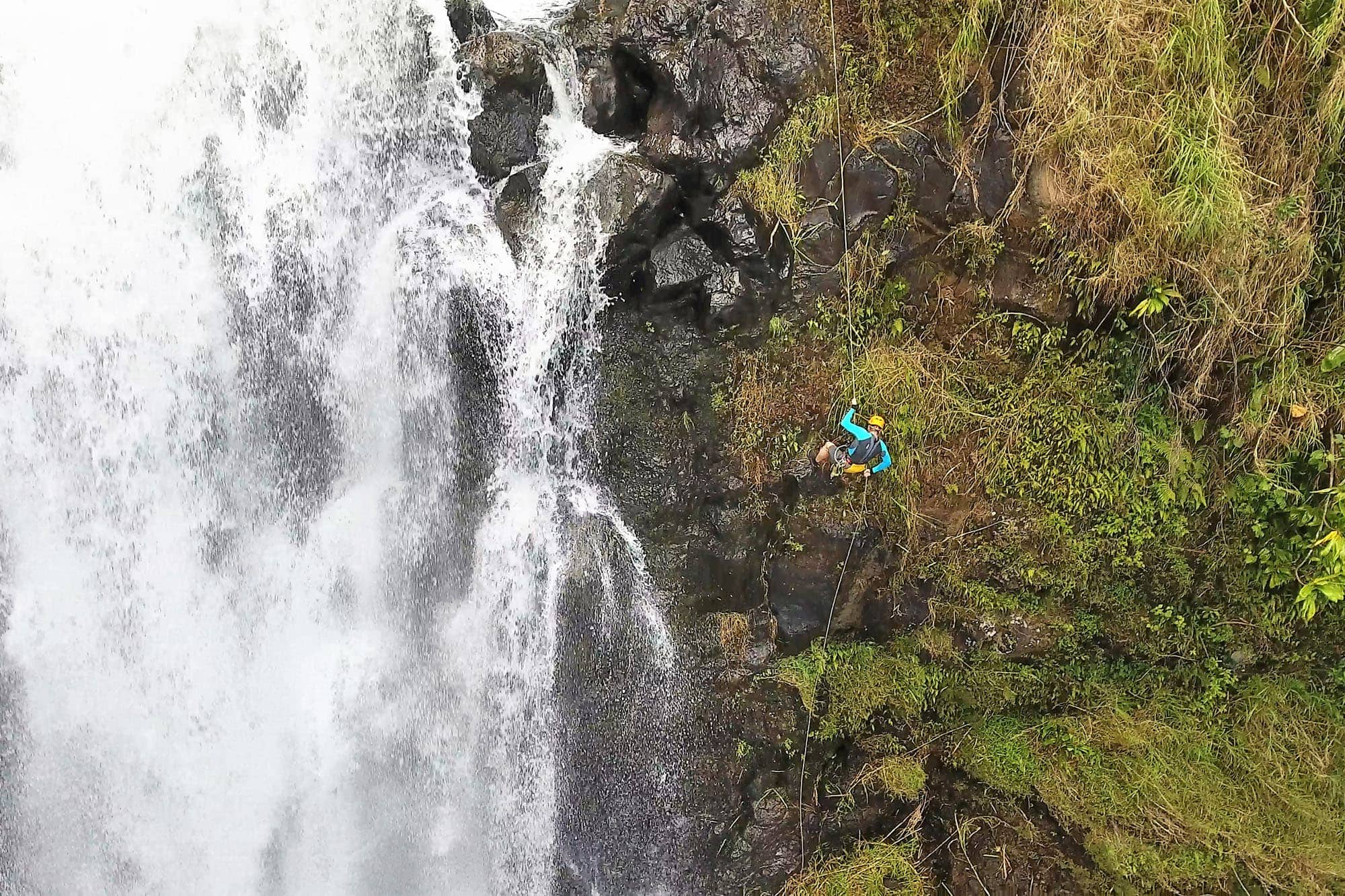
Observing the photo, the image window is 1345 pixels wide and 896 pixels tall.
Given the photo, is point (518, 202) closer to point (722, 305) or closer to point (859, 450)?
point (722, 305)

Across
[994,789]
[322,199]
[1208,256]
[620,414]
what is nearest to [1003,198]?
[1208,256]

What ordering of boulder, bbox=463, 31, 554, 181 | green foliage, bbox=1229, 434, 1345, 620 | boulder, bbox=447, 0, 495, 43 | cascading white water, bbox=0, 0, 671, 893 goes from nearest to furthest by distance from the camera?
green foliage, bbox=1229, 434, 1345, 620
cascading white water, bbox=0, 0, 671, 893
boulder, bbox=463, 31, 554, 181
boulder, bbox=447, 0, 495, 43

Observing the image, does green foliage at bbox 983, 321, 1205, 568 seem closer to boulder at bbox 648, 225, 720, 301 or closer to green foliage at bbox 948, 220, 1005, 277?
green foliage at bbox 948, 220, 1005, 277

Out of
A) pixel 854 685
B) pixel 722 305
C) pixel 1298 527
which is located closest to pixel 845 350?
pixel 722 305

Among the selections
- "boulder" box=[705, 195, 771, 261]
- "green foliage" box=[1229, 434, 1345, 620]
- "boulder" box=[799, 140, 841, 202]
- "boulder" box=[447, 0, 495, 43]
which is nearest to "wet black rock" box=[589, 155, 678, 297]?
"boulder" box=[705, 195, 771, 261]

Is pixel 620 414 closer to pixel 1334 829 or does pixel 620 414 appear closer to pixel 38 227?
pixel 38 227

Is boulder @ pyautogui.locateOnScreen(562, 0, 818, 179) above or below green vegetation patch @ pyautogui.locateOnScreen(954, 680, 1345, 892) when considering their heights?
above
